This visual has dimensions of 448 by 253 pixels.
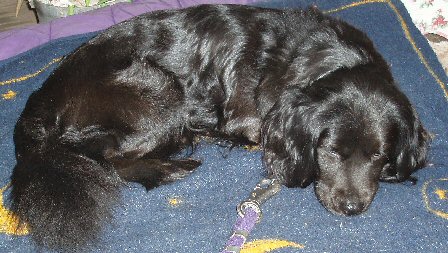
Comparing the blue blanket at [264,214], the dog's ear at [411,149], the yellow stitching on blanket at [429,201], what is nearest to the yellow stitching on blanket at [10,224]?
the blue blanket at [264,214]

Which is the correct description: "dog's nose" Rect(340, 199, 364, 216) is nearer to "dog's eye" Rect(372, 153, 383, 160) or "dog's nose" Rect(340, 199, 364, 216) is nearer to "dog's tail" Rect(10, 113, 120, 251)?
"dog's eye" Rect(372, 153, 383, 160)

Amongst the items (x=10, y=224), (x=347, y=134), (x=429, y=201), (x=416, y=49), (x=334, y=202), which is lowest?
(x=10, y=224)

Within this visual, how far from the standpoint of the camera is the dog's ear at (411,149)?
3.09 m

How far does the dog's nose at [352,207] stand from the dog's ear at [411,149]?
1.26 ft

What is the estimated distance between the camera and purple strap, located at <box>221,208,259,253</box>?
9.23ft

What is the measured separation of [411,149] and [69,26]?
9.05 feet

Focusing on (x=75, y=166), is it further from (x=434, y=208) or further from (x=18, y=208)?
(x=434, y=208)

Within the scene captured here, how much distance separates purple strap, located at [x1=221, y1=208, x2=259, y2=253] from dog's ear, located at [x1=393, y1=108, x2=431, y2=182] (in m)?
0.85

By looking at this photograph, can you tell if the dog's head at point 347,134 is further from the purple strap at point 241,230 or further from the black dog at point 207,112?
the purple strap at point 241,230

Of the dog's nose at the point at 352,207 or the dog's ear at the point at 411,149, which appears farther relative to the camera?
the dog's ear at the point at 411,149

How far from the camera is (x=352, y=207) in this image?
9.74 ft

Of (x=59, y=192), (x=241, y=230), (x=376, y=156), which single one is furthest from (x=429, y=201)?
(x=59, y=192)

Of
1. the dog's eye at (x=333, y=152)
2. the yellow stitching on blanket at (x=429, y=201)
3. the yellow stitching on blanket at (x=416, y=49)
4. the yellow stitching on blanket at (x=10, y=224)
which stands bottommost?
the yellow stitching on blanket at (x=10, y=224)

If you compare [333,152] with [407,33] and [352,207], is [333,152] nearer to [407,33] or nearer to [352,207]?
[352,207]
